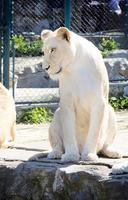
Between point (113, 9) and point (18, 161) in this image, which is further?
point (113, 9)

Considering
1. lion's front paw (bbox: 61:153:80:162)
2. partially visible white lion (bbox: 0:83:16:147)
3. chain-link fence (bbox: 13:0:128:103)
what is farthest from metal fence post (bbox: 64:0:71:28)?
lion's front paw (bbox: 61:153:80:162)

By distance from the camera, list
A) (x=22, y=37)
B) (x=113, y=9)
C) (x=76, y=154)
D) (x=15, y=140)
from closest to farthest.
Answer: (x=76, y=154) → (x=15, y=140) → (x=22, y=37) → (x=113, y=9)

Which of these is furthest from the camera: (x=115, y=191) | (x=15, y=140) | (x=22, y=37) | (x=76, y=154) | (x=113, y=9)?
(x=113, y=9)

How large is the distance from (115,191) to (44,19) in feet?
24.4

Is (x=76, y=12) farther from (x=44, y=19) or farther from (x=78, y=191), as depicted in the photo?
(x=78, y=191)

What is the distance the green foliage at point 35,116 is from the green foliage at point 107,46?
276cm

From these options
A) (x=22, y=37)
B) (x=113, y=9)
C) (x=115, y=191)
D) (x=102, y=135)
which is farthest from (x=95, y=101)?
(x=113, y=9)

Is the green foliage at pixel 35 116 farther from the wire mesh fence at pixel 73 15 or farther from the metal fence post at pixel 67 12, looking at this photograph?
the wire mesh fence at pixel 73 15

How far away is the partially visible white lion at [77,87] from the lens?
21.2 ft

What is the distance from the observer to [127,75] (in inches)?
547

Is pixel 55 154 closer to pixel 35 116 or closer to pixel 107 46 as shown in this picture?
pixel 35 116

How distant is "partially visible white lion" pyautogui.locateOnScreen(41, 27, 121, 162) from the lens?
21.2ft

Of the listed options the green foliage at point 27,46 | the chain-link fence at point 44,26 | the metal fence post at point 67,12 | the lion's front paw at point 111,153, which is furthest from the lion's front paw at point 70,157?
the green foliage at point 27,46

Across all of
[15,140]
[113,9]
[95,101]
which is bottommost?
[15,140]
